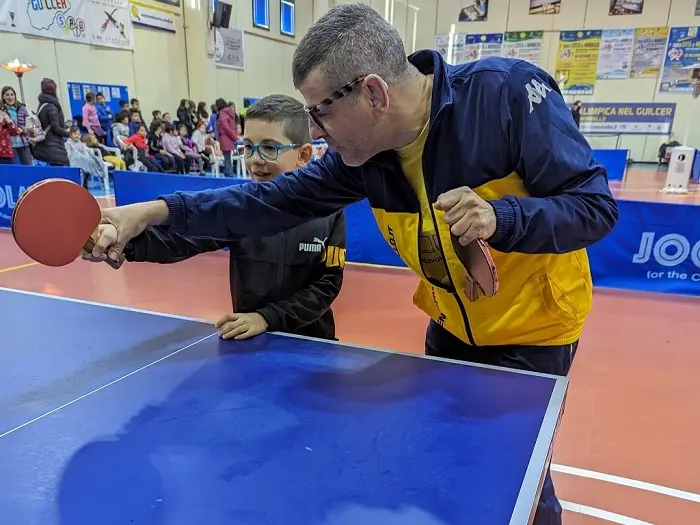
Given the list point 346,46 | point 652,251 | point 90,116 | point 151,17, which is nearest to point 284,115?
point 346,46

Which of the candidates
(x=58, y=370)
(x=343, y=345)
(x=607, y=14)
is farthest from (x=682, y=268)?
(x=607, y=14)

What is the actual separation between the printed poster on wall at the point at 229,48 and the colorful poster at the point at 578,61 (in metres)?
8.30

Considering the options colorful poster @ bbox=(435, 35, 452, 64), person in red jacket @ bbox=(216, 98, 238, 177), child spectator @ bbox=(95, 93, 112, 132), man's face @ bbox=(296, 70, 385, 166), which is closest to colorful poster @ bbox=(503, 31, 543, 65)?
colorful poster @ bbox=(435, 35, 452, 64)

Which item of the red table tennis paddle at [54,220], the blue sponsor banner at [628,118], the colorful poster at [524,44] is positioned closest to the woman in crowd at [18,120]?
the red table tennis paddle at [54,220]

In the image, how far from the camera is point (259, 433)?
1149 mm

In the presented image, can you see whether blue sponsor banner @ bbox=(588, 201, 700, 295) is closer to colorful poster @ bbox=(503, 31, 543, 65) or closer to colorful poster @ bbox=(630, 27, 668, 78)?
colorful poster @ bbox=(503, 31, 543, 65)

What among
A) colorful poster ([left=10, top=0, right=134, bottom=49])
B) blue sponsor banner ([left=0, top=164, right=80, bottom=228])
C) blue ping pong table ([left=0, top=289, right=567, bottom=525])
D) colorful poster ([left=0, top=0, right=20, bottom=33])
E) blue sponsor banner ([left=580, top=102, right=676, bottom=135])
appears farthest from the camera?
blue sponsor banner ([left=580, top=102, right=676, bottom=135])

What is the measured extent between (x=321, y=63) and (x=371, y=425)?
0.76 m

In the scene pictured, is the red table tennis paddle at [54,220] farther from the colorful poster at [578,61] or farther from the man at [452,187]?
the colorful poster at [578,61]

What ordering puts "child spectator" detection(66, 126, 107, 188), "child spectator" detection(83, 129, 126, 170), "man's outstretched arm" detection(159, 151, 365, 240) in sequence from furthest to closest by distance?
"child spectator" detection(83, 129, 126, 170)
"child spectator" detection(66, 126, 107, 188)
"man's outstretched arm" detection(159, 151, 365, 240)

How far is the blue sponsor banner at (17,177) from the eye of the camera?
21.4 ft

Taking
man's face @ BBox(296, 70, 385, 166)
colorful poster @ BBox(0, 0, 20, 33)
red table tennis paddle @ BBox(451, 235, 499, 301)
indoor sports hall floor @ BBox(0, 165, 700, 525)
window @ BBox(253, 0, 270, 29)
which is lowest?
indoor sports hall floor @ BBox(0, 165, 700, 525)

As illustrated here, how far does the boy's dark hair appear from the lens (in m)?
2.07

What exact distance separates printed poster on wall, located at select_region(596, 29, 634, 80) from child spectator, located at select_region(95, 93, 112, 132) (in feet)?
39.9
